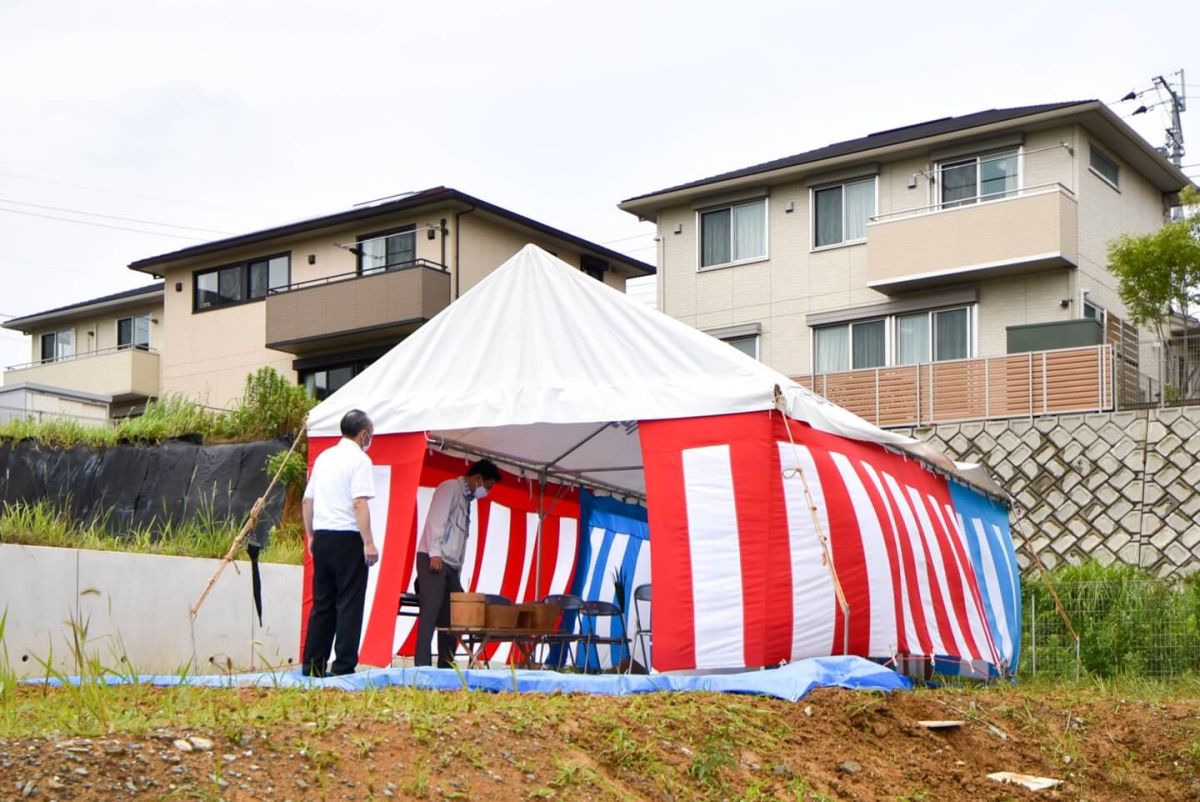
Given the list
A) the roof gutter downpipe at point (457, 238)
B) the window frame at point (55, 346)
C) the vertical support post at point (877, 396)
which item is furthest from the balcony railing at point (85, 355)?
the vertical support post at point (877, 396)

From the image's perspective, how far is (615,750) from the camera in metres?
5.16

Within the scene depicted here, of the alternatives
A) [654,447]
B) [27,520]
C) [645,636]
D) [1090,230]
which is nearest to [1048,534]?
[1090,230]

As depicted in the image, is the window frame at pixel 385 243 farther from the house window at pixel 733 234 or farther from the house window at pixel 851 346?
the house window at pixel 851 346

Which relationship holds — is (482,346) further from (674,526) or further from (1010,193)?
(1010,193)

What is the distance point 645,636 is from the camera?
13406 mm

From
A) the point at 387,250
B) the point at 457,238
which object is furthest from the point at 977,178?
the point at 387,250

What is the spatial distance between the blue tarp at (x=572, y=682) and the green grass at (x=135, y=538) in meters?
4.40

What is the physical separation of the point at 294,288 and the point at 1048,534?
16898 millimetres

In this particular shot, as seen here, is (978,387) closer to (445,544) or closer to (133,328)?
(445,544)

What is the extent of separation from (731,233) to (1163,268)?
7830 mm

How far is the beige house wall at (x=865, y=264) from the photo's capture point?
21844mm

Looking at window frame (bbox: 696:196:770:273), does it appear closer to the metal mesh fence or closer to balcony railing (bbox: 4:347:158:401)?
the metal mesh fence

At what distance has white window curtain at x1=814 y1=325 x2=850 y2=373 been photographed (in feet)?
78.2

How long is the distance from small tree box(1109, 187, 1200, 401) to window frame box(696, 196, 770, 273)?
618 centimetres
